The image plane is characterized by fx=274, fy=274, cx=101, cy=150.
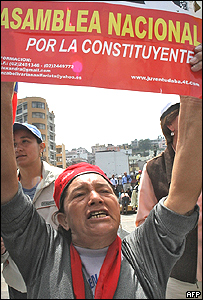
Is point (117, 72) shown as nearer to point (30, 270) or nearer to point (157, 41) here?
point (157, 41)

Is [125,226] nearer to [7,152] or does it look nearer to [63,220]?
[63,220]

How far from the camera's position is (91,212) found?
1.48m

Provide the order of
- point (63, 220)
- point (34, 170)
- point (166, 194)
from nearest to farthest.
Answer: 1. point (63, 220)
2. point (166, 194)
3. point (34, 170)

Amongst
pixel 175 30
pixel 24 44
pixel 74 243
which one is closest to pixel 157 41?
pixel 175 30

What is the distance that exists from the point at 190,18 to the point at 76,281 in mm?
1460

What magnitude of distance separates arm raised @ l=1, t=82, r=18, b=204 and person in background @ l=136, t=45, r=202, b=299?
3.74ft

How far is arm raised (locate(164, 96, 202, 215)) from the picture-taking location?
4.47 ft

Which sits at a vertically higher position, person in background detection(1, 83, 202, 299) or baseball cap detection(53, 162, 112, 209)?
baseball cap detection(53, 162, 112, 209)

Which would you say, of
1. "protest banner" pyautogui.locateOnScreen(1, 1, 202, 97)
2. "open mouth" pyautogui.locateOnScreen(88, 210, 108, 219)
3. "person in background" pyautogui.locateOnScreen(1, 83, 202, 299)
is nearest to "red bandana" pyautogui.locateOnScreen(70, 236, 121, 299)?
"person in background" pyautogui.locateOnScreen(1, 83, 202, 299)

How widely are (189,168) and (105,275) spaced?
0.67 meters

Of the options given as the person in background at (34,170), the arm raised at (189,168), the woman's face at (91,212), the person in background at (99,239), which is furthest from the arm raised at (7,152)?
the person in background at (34,170)

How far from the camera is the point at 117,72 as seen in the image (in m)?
1.34

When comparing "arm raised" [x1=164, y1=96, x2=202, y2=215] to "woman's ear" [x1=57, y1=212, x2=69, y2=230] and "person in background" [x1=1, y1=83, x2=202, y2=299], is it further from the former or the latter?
"woman's ear" [x1=57, y1=212, x2=69, y2=230]

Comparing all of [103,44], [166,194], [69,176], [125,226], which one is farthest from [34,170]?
[125,226]
